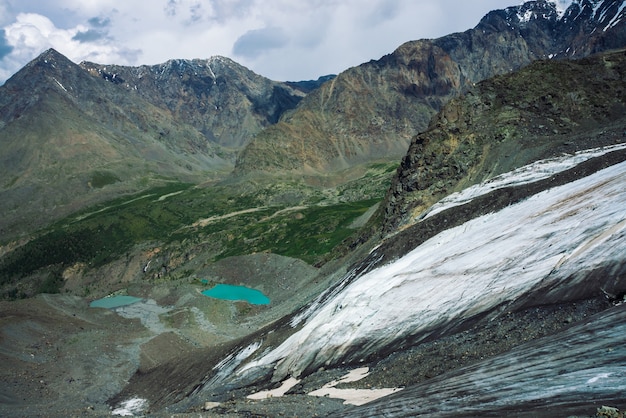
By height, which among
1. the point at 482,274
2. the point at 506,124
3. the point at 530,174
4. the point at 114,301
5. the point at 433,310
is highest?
the point at 506,124

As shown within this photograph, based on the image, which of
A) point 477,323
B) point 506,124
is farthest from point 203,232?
point 477,323

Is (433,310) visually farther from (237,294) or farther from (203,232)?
(203,232)

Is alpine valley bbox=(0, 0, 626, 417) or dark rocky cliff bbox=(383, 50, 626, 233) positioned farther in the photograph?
dark rocky cliff bbox=(383, 50, 626, 233)

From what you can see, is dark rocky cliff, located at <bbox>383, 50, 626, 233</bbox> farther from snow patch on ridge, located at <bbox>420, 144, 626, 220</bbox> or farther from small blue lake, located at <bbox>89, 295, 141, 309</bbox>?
small blue lake, located at <bbox>89, 295, 141, 309</bbox>

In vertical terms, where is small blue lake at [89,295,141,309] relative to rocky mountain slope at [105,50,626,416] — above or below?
above

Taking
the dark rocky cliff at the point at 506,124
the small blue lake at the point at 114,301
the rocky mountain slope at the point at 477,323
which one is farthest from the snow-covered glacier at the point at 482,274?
the small blue lake at the point at 114,301

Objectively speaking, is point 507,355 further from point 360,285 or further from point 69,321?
point 69,321

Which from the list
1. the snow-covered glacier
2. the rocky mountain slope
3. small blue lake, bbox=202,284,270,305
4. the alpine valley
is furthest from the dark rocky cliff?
the snow-covered glacier

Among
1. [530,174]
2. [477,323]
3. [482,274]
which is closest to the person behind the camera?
[477,323]
